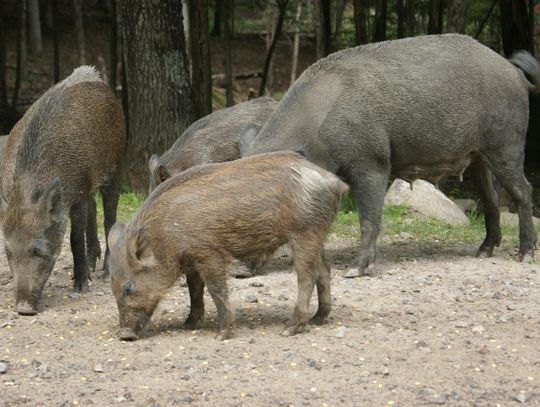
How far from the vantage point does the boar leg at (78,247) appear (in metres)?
8.05

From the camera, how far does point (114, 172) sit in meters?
8.87

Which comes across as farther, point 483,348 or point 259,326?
point 259,326

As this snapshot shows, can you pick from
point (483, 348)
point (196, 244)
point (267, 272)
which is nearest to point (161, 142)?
point (267, 272)

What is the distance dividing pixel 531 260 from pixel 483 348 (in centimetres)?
312

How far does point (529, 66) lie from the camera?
30.4ft

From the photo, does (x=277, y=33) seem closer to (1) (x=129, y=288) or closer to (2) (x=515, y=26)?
(2) (x=515, y=26)

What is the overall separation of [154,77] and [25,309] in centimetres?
535

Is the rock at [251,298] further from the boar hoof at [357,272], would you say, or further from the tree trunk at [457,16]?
the tree trunk at [457,16]

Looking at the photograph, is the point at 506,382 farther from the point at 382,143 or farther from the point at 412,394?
the point at 382,143

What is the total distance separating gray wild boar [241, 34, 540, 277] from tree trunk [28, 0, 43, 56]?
14488mm

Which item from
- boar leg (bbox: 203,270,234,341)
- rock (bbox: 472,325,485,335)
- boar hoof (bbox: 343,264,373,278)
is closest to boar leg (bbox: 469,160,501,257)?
boar hoof (bbox: 343,264,373,278)

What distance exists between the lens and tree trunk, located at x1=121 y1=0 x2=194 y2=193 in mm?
11750

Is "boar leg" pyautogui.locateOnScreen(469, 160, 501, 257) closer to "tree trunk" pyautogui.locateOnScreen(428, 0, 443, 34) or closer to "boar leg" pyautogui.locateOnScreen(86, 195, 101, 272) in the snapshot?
"boar leg" pyautogui.locateOnScreen(86, 195, 101, 272)

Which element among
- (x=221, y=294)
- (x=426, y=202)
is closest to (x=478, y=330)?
(x=221, y=294)
